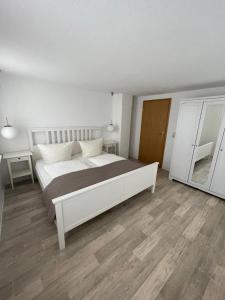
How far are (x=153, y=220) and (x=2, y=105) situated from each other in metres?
3.33

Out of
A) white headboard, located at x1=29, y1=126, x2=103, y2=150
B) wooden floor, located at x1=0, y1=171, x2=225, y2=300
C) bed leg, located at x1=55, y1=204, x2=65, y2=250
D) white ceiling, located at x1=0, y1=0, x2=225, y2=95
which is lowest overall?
wooden floor, located at x1=0, y1=171, x2=225, y2=300

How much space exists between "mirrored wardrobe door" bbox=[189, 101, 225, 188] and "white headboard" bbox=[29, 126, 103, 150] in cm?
260

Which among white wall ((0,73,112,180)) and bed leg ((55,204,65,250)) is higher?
white wall ((0,73,112,180))

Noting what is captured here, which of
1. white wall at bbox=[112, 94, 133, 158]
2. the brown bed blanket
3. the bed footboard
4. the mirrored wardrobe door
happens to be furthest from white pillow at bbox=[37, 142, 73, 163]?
the mirrored wardrobe door

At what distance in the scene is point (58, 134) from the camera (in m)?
3.04

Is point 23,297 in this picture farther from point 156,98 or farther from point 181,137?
point 156,98

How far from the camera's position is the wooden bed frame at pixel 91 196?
143cm

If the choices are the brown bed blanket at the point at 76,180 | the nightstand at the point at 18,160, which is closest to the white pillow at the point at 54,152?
the nightstand at the point at 18,160

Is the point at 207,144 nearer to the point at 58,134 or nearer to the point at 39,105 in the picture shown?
the point at 58,134

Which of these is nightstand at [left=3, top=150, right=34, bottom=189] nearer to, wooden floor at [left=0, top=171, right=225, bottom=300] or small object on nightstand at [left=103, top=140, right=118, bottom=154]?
wooden floor at [left=0, top=171, right=225, bottom=300]

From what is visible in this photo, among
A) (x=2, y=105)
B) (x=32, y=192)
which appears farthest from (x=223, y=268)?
(x=2, y=105)

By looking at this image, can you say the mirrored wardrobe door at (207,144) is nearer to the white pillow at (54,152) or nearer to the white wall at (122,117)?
the white wall at (122,117)

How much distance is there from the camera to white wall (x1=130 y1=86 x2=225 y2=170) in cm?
283

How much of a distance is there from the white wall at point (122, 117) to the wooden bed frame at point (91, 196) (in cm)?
182
